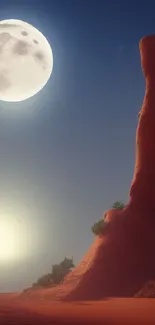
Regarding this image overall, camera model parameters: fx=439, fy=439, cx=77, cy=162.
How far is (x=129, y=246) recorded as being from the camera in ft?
107

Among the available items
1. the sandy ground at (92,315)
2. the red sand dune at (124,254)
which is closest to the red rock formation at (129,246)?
the red sand dune at (124,254)

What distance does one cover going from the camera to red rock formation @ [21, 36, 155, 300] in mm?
30625

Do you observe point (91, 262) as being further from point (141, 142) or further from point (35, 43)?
point (35, 43)

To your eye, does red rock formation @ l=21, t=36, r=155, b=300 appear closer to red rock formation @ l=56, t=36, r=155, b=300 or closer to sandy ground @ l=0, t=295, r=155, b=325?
red rock formation @ l=56, t=36, r=155, b=300

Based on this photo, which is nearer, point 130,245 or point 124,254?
point 124,254

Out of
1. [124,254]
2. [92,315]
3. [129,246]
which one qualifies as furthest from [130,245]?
[92,315]

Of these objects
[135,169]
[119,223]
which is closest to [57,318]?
[119,223]

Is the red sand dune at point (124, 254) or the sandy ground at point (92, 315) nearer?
the sandy ground at point (92, 315)

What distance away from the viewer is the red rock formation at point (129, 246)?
3062 centimetres

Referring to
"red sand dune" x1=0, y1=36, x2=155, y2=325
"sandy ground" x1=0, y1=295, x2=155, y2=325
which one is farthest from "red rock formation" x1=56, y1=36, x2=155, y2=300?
"sandy ground" x1=0, y1=295, x2=155, y2=325

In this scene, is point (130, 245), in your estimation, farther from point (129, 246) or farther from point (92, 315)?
Result: point (92, 315)

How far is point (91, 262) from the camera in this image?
3294 cm

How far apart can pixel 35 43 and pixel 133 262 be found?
17677 millimetres

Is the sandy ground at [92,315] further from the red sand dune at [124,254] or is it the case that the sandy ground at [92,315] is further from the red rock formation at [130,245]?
the red rock formation at [130,245]
